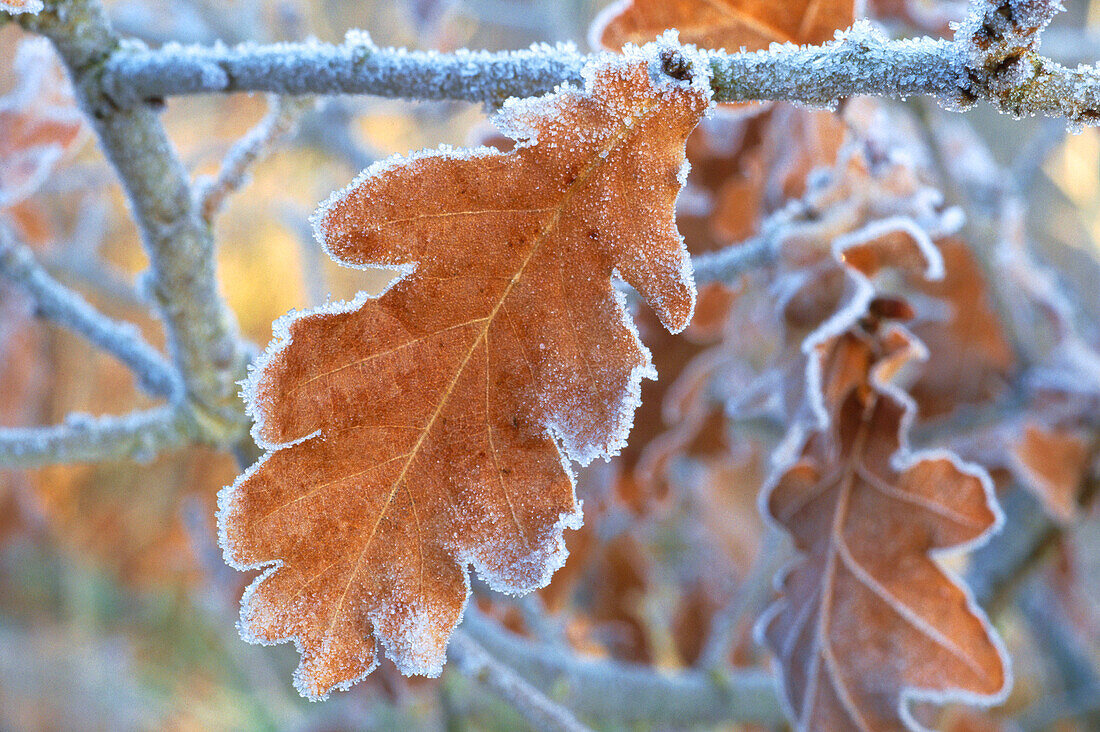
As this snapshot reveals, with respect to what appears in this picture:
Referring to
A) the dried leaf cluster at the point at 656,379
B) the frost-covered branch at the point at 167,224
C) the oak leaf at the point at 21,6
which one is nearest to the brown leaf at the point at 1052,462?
the dried leaf cluster at the point at 656,379

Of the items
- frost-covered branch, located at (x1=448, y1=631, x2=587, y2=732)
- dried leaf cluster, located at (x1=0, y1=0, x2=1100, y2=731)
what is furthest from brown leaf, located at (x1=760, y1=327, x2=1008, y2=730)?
frost-covered branch, located at (x1=448, y1=631, x2=587, y2=732)

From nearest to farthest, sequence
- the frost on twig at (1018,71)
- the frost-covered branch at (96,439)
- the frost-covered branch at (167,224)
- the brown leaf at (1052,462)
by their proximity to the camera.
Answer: the frost on twig at (1018,71) < the frost-covered branch at (167,224) < the frost-covered branch at (96,439) < the brown leaf at (1052,462)

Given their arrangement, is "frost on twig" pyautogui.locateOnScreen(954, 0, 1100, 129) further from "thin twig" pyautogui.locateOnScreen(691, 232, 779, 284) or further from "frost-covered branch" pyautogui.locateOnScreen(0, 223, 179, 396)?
"frost-covered branch" pyautogui.locateOnScreen(0, 223, 179, 396)

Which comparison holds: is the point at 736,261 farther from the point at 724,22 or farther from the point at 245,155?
the point at 245,155

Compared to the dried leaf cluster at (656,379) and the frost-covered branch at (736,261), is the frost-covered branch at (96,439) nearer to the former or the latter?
the dried leaf cluster at (656,379)

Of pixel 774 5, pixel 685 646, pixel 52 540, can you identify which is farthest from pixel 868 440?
pixel 52 540

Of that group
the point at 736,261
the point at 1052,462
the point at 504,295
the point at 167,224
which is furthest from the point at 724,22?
the point at 1052,462
